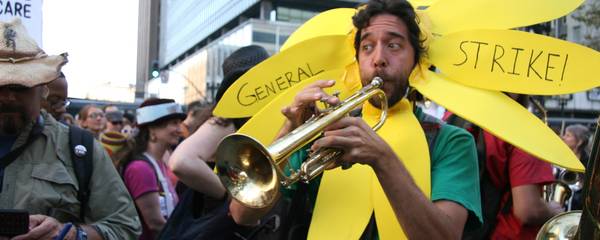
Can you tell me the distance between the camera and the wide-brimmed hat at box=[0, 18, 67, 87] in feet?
8.95

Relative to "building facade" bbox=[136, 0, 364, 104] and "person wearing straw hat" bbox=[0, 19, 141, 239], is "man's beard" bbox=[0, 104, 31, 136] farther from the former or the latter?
"building facade" bbox=[136, 0, 364, 104]

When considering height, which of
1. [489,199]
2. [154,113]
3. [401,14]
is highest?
[401,14]

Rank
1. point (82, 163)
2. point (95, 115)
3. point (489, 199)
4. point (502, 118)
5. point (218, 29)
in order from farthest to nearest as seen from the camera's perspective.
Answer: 1. point (218, 29)
2. point (95, 115)
3. point (489, 199)
4. point (82, 163)
5. point (502, 118)

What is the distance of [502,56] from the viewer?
240 centimetres

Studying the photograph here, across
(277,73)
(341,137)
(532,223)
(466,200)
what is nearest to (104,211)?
(277,73)

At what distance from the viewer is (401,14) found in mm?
2414

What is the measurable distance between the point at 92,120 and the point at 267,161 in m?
6.45

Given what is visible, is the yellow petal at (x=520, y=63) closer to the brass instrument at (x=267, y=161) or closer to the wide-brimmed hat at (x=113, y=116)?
the brass instrument at (x=267, y=161)

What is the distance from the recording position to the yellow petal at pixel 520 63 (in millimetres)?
2332

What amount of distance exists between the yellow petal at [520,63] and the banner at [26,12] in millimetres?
2164

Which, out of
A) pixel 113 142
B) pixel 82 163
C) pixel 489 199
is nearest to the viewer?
pixel 82 163

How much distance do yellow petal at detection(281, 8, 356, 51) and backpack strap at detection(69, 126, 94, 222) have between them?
976 millimetres

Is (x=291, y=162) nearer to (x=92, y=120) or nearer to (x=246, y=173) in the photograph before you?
(x=246, y=173)

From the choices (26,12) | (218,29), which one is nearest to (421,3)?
(26,12)
